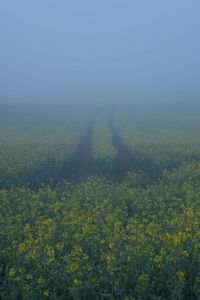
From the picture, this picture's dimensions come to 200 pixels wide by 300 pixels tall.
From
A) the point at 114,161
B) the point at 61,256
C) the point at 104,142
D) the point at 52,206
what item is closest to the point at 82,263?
the point at 61,256

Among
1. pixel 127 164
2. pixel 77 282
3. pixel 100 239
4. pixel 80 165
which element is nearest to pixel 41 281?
pixel 77 282

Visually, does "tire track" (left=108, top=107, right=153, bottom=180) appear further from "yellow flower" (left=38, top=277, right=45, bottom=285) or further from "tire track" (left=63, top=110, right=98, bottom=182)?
"yellow flower" (left=38, top=277, right=45, bottom=285)

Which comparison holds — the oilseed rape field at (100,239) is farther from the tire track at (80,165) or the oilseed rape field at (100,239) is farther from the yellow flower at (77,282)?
the tire track at (80,165)

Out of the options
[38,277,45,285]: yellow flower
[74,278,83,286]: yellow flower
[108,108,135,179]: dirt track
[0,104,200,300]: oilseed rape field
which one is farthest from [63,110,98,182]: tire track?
[74,278,83,286]: yellow flower

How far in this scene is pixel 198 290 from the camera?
7477 millimetres

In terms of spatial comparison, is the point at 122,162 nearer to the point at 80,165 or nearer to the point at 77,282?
the point at 80,165

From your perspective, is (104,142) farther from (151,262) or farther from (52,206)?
(151,262)

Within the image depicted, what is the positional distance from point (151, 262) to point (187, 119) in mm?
34992

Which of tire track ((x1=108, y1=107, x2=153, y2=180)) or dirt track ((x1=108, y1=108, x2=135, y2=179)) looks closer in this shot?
tire track ((x1=108, y1=107, x2=153, y2=180))

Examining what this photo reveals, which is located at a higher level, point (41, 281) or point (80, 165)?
point (41, 281)

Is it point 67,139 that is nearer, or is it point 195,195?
point 195,195

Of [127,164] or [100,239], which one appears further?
[127,164]

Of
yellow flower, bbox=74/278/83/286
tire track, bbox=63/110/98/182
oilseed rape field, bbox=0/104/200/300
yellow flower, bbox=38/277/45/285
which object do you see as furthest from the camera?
tire track, bbox=63/110/98/182

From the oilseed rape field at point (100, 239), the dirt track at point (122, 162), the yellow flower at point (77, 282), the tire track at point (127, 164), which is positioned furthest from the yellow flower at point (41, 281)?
the dirt track at point (122, 162)
